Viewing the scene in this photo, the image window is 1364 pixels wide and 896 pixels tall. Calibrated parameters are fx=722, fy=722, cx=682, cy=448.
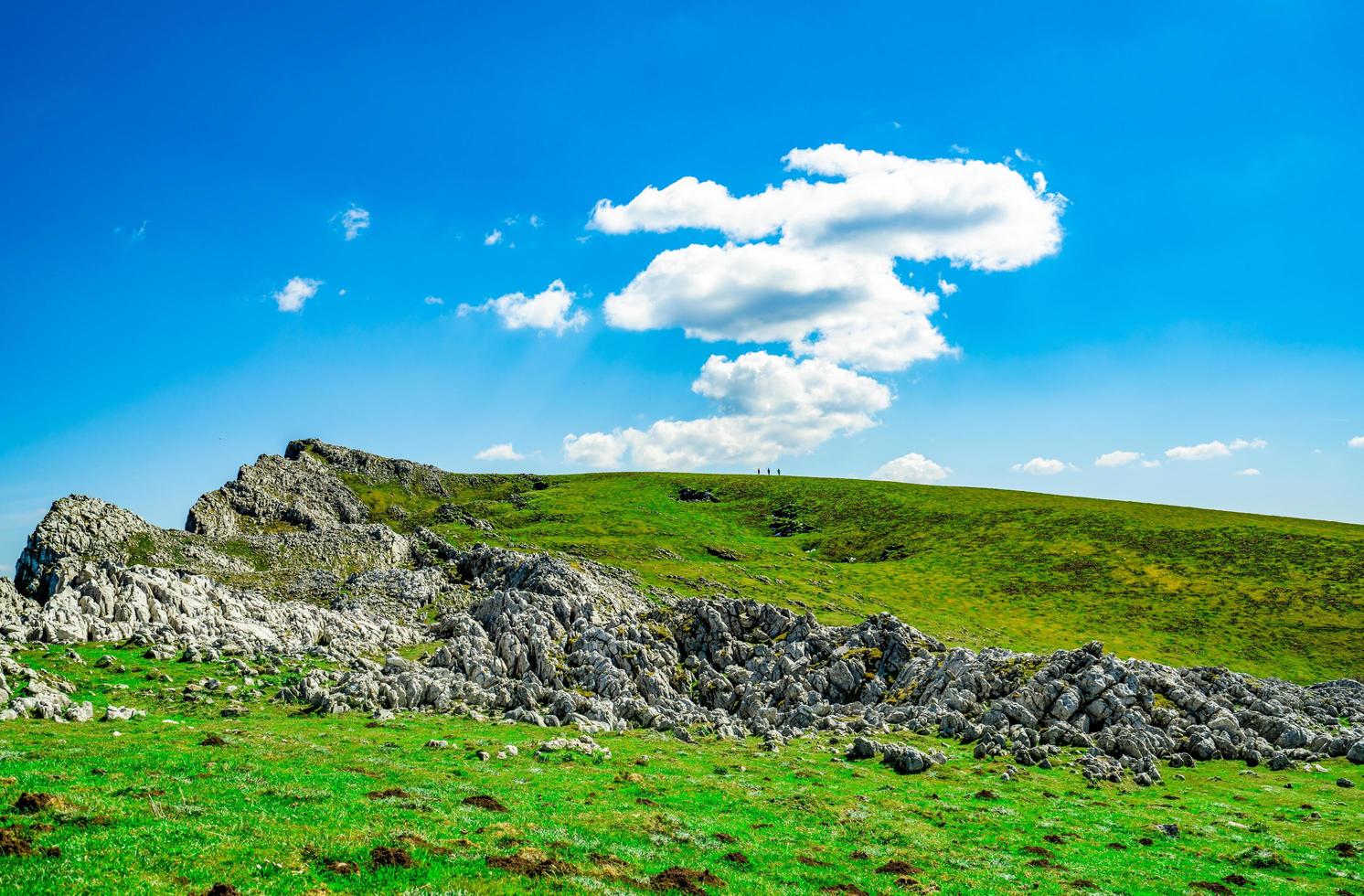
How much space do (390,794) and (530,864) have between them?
1026 cm

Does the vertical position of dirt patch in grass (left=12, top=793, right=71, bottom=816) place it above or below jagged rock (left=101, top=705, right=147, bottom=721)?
above

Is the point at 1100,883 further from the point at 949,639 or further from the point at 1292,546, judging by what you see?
the point at 1292,546

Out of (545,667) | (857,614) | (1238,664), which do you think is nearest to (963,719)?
(545,667)

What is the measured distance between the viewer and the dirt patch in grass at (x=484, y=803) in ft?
90.2

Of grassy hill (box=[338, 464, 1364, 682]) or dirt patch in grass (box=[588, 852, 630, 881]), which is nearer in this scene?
dirt patch in grass (box=[588, 852, 630, 881])

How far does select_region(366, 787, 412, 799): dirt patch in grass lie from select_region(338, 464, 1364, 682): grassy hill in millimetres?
81612

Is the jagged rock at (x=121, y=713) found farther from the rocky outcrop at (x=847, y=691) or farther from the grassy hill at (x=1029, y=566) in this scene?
the grassy hill at (x=1029, y=566)

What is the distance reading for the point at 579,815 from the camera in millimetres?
28219

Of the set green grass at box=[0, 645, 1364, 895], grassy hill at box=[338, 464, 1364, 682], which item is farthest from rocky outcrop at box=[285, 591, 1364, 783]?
grassy hill at box=[338, 464, 1364, 682]

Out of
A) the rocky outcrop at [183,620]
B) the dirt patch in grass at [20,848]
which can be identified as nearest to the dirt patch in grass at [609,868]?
the dirt patch in grass at [20,848]

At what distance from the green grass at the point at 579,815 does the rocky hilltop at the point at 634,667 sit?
375cm

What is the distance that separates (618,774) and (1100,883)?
21036mm

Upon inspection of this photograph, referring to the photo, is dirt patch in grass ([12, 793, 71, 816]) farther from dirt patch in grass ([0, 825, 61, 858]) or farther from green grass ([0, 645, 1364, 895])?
dirt patch in grass ([0, 825, 61, 858])

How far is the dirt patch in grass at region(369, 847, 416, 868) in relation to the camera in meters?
19.5
